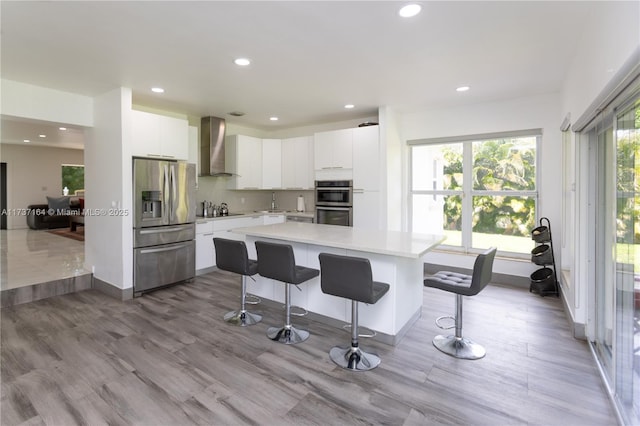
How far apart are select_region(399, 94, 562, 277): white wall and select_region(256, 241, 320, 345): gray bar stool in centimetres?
302

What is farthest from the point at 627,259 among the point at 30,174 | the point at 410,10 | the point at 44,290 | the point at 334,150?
the point at 30,174

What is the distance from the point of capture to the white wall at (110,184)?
404 centimetres

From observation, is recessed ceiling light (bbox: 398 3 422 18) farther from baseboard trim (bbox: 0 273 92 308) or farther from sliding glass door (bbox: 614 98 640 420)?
baseboard trim (bbox: 0 273 92 308)

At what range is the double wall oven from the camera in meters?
5.32

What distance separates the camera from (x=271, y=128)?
6.70 meters

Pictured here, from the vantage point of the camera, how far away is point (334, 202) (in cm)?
548

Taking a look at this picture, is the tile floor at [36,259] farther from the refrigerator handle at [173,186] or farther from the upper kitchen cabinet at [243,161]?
the upper kitchen cabinet at [243,161]

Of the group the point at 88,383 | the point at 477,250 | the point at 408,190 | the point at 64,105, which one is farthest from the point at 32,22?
the point at 477,250

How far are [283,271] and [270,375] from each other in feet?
2.67

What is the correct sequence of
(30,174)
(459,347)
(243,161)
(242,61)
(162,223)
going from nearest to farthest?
1. (459,347)
2. (242,61)
3. (162,223)
4. (243,161)
5. (30,174)

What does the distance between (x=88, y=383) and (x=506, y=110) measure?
217 inches

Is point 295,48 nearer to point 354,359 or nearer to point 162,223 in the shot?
point 354,359

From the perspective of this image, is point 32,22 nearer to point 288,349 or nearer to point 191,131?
point 191,131

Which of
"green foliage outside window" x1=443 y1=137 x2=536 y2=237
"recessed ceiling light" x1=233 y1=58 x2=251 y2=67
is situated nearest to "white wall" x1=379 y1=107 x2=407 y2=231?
"green foliage outside window" x1=443 y1=137 x2=536 y2=237
